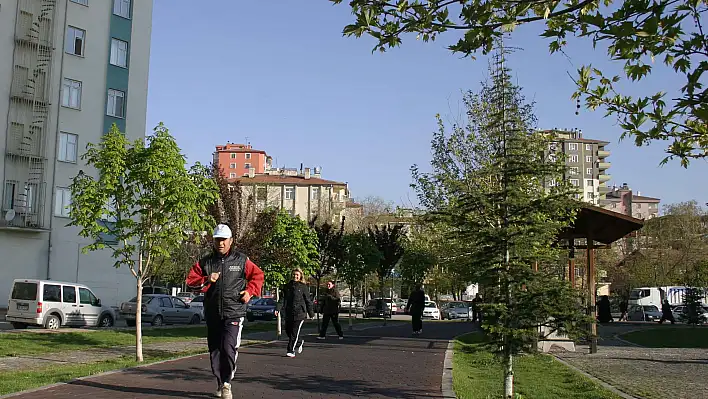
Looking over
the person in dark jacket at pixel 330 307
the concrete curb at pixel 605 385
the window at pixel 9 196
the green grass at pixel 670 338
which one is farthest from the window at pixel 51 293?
the green grass at pixel 670 338

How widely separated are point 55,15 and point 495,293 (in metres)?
36.7

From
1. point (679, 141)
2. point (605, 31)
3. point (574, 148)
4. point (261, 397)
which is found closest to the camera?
point (605, 31)

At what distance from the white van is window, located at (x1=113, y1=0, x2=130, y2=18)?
68.4 feet

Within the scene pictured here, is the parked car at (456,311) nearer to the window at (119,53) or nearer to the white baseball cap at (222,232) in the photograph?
the window at (119,53)

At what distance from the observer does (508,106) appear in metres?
8.87

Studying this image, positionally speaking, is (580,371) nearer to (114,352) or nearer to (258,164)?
(114,352)

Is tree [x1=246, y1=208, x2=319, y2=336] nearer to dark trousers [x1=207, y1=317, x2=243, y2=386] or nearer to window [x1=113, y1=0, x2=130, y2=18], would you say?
dark trousers [x1=207, y1=317, x2=243, y2=386]

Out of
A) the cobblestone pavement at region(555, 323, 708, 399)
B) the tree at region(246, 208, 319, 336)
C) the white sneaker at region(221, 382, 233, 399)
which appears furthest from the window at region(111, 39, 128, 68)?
the white sneaker at region(221, 382, 233, 399)

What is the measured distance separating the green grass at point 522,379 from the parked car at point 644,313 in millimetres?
42490

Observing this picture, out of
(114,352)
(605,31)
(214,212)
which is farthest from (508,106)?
(214,212)

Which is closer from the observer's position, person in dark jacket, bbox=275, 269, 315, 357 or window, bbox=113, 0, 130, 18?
person in dark jacket, bbox=275, 269, 315, 357

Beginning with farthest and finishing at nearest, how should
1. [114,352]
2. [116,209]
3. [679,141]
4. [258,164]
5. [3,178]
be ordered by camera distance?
[258,164] → [3,178] → [114,352] → [116,209] → [679,141]

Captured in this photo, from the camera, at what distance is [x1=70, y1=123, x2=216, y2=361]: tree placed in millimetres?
14102

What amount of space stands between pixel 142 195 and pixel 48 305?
1309cm
